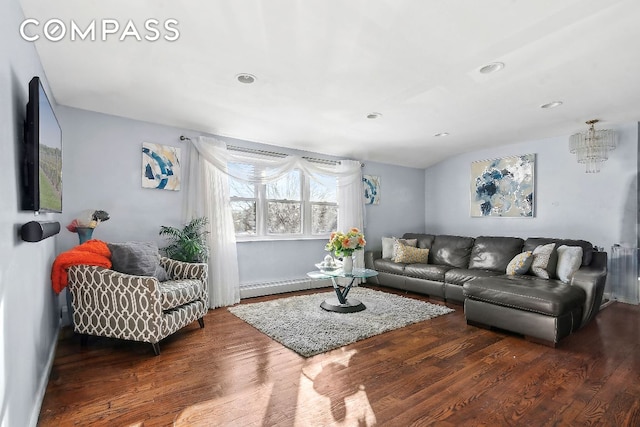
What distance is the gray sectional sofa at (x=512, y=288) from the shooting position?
2877mm

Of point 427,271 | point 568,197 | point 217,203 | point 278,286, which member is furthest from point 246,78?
point 568,197

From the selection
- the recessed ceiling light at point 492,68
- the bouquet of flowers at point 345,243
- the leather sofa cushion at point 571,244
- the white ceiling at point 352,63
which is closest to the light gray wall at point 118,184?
the white ceiling at point 352,63

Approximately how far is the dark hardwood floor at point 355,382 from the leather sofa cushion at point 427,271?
1384 mm

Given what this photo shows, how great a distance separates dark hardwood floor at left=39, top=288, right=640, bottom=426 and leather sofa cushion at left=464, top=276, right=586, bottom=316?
13.0 inches

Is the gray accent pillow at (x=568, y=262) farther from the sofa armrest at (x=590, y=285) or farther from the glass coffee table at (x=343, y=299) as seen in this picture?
the glass coffee table at (x=343, y=299)

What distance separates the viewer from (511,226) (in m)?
5.21

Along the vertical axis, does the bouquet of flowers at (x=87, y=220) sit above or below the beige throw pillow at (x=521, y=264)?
above

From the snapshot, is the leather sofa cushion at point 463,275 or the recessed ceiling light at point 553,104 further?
the leather sofa cushion at point 463,275

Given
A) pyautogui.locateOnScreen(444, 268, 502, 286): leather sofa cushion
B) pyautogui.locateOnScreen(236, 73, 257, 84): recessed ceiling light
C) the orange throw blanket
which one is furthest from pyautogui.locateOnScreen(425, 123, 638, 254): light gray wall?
the orange throw blanket

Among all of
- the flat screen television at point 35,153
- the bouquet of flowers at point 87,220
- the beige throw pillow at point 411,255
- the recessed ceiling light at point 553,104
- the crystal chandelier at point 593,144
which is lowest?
the beige throw pillow at point 411,255

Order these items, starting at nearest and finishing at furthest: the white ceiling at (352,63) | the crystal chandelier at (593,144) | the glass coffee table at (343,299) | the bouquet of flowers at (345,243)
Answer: the white ceiling at (352,63) → the glass coffee table at (343,299) → the bouquet of flowers at (345,243) → the crystal chandelier at (593,144)

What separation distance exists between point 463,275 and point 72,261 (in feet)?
14.0

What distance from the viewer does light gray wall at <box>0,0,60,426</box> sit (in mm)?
1310

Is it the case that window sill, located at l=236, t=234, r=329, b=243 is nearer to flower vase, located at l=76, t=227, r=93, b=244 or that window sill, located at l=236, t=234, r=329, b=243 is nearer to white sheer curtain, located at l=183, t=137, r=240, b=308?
white sheer curtain, located at l=183, t=137, r=240, b=308
